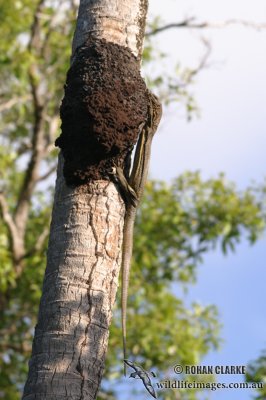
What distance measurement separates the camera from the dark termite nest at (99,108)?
3326 millimetres

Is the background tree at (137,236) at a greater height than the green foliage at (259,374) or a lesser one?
greater

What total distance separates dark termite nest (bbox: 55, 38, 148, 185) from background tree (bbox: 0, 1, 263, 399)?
20.8ft

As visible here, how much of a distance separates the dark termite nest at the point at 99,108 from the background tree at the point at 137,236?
633 centimetres

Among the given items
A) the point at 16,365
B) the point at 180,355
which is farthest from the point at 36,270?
the point at 180,355

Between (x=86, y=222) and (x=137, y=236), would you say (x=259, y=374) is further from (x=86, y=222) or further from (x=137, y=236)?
(x=137, y=236)

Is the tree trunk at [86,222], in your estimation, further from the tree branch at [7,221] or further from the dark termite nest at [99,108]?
the tree branch at [7,221]

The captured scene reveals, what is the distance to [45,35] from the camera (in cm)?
1240

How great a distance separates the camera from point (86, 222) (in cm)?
312

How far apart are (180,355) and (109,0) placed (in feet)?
24.2

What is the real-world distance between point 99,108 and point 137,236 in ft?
25.3

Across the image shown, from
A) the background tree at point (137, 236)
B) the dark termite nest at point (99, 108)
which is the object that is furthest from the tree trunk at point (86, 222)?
the background tree at point (137, 236)

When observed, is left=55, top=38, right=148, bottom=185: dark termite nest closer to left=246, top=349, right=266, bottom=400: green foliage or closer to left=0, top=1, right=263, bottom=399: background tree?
left=246, top=349, right=266, bottom=400: green foliage

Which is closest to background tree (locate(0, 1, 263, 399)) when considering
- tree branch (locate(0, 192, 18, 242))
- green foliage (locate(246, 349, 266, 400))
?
tree branch (locate(0, 192, 18, 242))

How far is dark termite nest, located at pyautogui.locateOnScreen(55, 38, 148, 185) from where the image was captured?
333 centimetres
